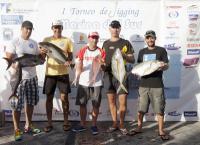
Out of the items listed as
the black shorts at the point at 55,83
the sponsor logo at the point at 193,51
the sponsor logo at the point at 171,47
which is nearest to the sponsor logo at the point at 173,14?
the sponsor logo at the point at 171,47

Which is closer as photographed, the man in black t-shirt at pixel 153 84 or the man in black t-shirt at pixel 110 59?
the man in black t-shirt at pixel 153 84

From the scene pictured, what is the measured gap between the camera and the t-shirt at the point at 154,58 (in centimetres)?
711

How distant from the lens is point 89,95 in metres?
7.53

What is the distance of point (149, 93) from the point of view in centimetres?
729

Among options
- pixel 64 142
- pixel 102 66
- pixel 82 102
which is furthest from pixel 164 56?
pixel 64 142

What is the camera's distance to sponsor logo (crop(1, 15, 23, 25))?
8227 millimetres

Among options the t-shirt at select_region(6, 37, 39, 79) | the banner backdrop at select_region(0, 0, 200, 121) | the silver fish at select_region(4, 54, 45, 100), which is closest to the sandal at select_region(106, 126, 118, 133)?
the banner backdrop at select_region(0, 0, 200, 121)

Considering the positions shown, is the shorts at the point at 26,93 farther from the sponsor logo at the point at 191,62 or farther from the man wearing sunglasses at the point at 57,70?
the sponsor logo at the point at 191,62

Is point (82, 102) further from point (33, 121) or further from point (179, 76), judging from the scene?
point (179, 76)

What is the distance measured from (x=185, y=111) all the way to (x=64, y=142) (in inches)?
113

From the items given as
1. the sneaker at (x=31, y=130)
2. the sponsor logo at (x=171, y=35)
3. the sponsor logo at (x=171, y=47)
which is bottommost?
the sneaker at (x=31, y=130)

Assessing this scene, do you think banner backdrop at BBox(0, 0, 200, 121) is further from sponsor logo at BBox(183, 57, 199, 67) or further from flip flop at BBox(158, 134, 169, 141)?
flip flop at BBox(158, 134, 169, 141)

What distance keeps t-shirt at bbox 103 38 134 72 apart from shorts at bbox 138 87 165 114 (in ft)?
2.46

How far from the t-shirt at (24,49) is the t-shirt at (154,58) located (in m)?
1.97
